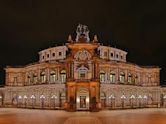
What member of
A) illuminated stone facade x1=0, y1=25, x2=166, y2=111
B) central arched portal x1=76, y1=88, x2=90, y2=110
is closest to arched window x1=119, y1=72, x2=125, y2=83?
illuminated stone facade x1=0, y1=25, x2=166, y2=111

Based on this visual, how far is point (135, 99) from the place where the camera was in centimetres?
9388

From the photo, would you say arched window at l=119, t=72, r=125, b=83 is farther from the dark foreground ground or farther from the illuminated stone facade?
the dark foreground ground

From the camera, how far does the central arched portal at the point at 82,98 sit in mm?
73375

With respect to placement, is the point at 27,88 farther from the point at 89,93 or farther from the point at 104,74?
the point at 89,93

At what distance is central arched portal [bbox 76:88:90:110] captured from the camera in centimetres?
7338

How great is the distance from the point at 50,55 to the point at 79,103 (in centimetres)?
2913

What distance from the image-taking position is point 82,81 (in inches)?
2879

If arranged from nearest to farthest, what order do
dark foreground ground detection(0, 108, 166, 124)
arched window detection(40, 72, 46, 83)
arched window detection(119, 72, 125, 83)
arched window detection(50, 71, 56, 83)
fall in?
dark foreground ground detection(0, 108, 166, 124) → arched window detection(50, 71, 56, 83) → arched window detection(119, 72, 125, 83) → arched window detection(40, 72, 46, 83)

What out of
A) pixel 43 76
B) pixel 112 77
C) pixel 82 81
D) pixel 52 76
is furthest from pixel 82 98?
pixel 43 76

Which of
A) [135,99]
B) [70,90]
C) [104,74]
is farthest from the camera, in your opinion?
[135,99]

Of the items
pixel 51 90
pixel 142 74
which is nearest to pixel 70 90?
pixel 51 90

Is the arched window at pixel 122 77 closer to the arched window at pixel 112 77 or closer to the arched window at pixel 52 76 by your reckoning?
the arched window at pixel 112 77

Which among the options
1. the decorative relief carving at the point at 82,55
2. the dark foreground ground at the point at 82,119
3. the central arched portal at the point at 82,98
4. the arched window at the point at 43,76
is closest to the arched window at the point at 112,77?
the central arched portal at the point at 82,98

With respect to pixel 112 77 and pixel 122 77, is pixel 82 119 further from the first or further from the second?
pixel 122 77
